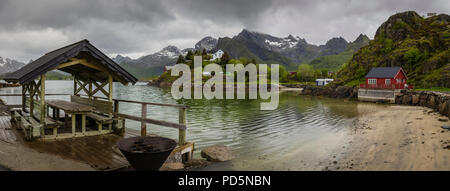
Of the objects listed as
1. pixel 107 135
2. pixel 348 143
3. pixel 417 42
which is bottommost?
pixel 348 143

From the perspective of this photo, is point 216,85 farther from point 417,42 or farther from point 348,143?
point 348,143

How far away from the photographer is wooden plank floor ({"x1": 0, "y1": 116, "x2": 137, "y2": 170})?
874 centimetres

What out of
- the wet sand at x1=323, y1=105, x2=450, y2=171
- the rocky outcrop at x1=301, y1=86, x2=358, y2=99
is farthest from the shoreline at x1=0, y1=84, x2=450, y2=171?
the rocky outcrop at x1=301, y1=86, x2=358, y2=99

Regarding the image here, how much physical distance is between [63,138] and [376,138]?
19737 millimetres

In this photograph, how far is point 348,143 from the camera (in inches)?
649

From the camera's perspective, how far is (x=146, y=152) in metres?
7.31

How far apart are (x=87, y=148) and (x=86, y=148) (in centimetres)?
4

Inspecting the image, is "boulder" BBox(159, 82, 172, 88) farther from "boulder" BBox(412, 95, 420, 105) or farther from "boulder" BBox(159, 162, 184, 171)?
"boulder" BBox(159, 162, 184, 171)

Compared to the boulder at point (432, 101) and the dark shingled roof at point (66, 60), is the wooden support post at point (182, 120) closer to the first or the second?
the dark shingled roof at point (66, 60)

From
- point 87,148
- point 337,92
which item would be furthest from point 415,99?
point 87,148

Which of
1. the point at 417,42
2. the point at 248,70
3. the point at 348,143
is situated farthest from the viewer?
the point at 248,70

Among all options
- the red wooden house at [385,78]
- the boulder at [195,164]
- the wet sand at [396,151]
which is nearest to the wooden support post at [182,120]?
the boulder at [195,164]
